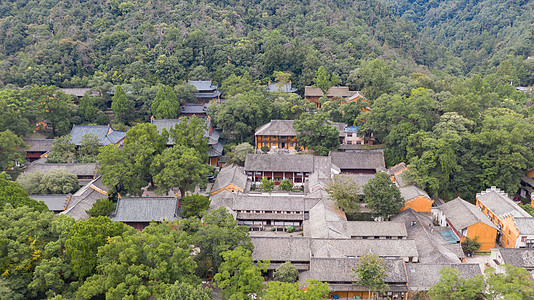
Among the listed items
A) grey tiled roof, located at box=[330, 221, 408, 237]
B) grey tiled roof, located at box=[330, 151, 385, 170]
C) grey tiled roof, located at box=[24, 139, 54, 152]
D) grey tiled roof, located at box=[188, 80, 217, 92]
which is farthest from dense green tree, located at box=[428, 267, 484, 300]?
grey tiled roof, located at box=[188, 80, 217, 92]

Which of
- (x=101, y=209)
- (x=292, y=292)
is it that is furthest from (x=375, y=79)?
(x=292, y=292)

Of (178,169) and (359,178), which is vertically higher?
(178,169)

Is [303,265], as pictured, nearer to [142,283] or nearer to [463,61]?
[142,283]

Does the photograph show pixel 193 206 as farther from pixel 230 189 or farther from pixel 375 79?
pixel 375 79

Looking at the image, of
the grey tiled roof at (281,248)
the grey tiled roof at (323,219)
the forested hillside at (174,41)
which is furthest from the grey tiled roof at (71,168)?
the grey tiled roof at (323,219)

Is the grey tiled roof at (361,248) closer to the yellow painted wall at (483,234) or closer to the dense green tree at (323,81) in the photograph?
the yellow painted wall at (483,234)

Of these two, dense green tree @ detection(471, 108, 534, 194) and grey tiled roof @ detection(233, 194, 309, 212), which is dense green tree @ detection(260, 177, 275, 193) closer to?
grey tiled roof @ detection(233, 194, 309, 212)
